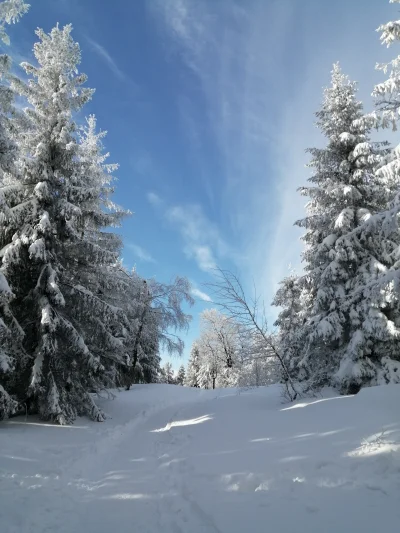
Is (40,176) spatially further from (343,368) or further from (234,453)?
(343,368)

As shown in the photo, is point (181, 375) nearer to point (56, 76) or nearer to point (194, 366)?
point (194, 366)

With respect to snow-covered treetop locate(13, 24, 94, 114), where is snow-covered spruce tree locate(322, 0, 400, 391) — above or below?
below

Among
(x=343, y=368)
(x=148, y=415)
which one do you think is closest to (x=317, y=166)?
(x=343, y=368)

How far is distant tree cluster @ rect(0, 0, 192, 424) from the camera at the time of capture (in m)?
9.06

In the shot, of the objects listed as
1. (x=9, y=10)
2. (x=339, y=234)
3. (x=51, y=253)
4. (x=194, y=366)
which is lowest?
(x=194, y=366)

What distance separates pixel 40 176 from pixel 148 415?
1058 cm

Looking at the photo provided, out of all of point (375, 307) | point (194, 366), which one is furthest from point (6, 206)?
point (194, 366)

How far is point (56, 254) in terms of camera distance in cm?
1111

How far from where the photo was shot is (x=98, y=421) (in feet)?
34.8

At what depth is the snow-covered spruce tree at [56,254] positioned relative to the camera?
959 centimetres

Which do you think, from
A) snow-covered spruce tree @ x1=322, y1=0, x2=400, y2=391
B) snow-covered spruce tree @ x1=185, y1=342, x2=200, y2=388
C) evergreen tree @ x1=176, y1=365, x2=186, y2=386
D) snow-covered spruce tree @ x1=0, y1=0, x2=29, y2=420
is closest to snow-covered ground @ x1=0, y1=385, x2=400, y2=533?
snow-covered spruce tree @ x1=0, y1=0, x2=29, y2=420

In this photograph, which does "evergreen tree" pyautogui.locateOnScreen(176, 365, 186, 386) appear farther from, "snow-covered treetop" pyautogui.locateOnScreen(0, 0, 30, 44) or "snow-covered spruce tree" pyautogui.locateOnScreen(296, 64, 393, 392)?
"snow-covered treetop" pyautogui.locateOnScreen(0, 0, 30, 44)

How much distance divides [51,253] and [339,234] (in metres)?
11.2

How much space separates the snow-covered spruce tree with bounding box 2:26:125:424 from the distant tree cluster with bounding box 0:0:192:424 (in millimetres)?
36
